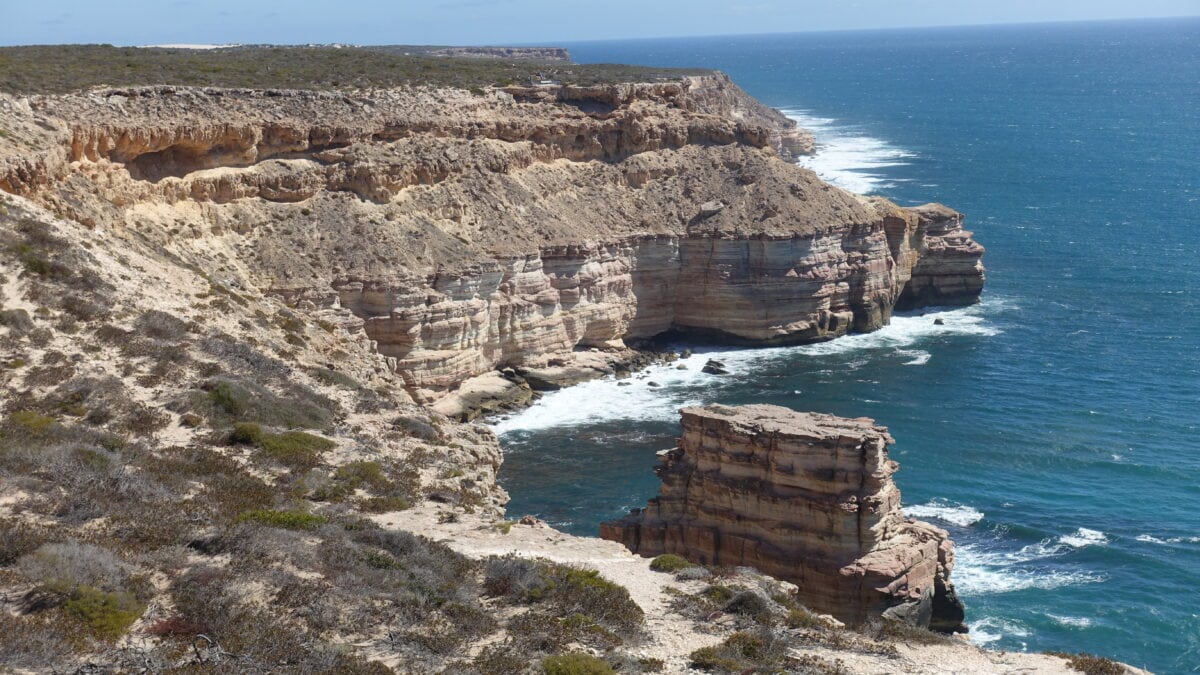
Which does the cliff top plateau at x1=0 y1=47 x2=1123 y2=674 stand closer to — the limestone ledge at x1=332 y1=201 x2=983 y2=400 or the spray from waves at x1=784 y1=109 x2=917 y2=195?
the limestone ledge at x1=332 y1=201 x2=983 y2=400

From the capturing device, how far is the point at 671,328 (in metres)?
72.7

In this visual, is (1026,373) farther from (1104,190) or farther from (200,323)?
(1104,190)

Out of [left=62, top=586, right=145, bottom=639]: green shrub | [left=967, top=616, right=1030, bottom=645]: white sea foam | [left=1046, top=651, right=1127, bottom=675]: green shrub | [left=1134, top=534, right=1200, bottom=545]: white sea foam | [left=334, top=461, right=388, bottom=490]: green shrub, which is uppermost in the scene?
[left=62, top=586, right=145, bottom=639]: green shrub

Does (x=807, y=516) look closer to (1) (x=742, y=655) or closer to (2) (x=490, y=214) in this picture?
(1) (x=742, y=655)

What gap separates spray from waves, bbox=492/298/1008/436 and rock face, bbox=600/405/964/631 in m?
22.0

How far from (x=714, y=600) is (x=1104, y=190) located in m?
98.1

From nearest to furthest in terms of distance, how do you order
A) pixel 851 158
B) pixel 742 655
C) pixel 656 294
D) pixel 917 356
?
pixel 742 655 < pixel 917 356 < pixel 656 294 < pixel 851 158

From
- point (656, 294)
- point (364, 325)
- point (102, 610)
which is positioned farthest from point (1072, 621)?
point (656, 294)

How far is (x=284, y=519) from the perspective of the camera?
25188 millimetres

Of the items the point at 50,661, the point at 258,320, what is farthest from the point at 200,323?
the point at 50,661

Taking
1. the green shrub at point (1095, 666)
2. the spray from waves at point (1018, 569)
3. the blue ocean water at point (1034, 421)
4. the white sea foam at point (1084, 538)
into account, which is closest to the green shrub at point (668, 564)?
the green shrub at point (1095, 666)

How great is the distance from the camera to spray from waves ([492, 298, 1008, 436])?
60.3 metres

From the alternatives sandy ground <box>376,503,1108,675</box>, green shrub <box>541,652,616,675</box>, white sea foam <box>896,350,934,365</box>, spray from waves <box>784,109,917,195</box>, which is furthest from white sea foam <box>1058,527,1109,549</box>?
spray from waves <box>784,109,917,195</box>

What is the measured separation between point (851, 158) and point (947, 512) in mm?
96942
